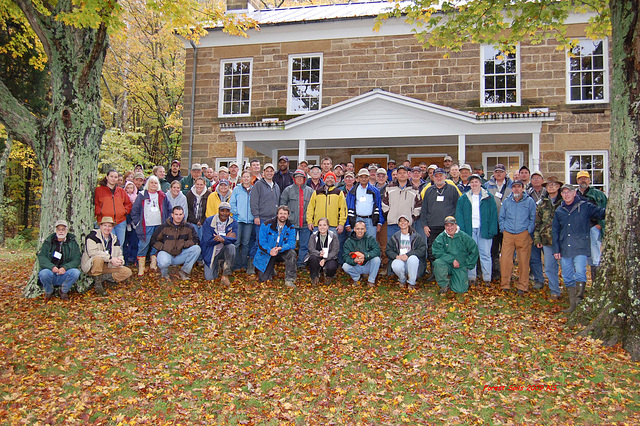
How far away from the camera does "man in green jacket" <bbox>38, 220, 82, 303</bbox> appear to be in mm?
7262

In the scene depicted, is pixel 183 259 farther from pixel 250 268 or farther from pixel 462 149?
pixel 462 149

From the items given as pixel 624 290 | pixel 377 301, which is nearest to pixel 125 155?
pixel 377 301

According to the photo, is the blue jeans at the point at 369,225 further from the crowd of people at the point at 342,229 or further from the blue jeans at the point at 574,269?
the blue jeans at the point at 574,269

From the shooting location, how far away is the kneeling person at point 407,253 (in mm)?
7778

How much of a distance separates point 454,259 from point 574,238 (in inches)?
68.7

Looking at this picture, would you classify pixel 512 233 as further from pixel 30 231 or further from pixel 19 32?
pixel 30 231

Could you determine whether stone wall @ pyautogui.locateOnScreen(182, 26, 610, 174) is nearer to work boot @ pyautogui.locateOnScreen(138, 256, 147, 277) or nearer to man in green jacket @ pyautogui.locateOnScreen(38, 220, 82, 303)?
work boot @ pyautogui.locateOnScreen(138, 256, 147, 277)

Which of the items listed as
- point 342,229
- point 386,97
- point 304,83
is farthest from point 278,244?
point 304,83

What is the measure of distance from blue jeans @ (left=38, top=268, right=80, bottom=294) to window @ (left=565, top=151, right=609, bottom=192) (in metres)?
12.2

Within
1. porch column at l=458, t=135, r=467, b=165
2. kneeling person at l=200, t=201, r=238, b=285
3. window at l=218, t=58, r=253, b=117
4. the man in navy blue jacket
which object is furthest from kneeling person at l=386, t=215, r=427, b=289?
window at l=218, t=58, r=253, b=117

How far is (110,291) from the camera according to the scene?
25.6 ft

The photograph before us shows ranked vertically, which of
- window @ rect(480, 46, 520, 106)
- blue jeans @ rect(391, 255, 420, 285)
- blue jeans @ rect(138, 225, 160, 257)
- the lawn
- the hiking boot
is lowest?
the lawn

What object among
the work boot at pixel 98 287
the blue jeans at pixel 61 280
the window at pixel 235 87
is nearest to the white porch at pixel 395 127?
the window at pixel 235 87

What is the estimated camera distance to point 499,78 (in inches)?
535
